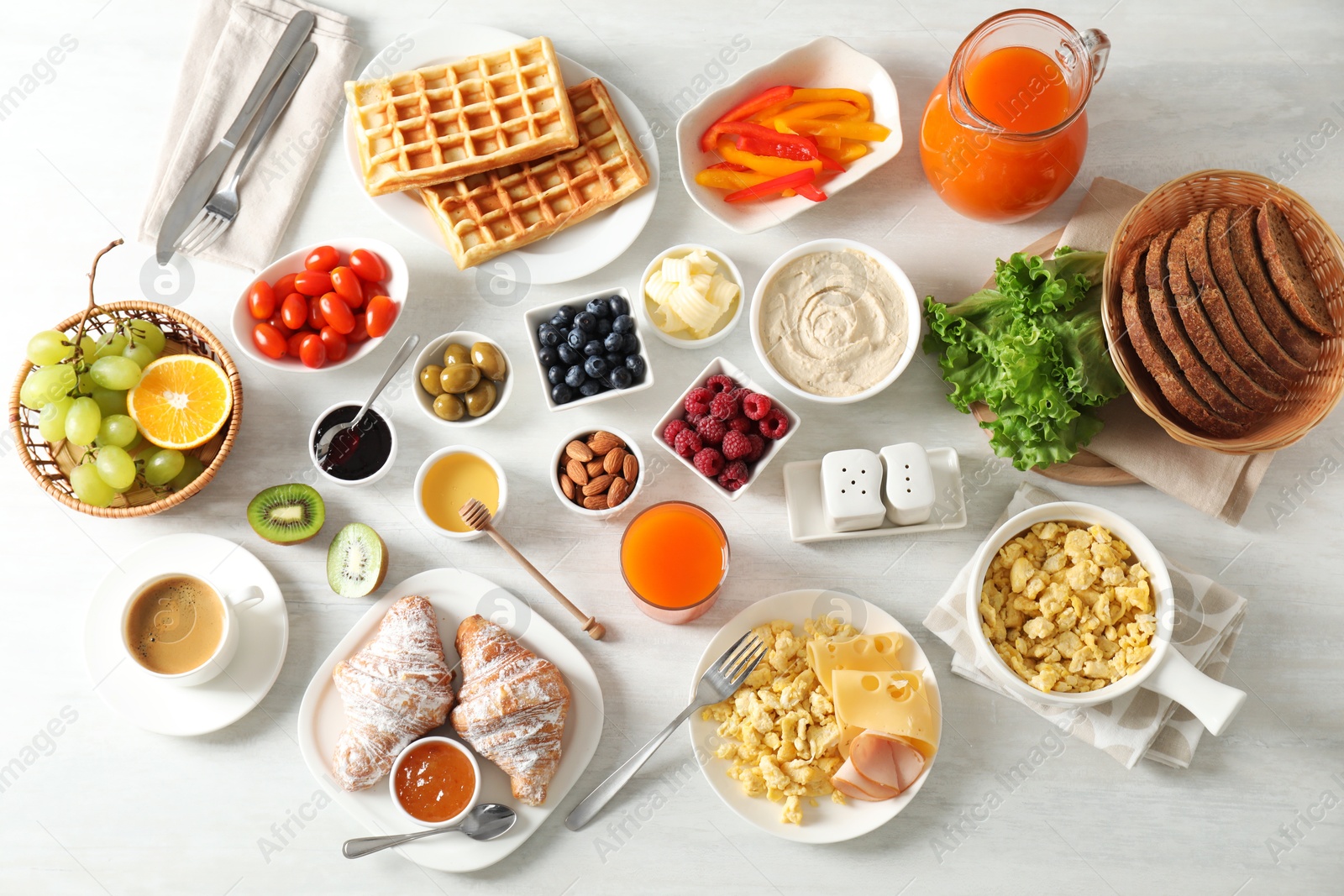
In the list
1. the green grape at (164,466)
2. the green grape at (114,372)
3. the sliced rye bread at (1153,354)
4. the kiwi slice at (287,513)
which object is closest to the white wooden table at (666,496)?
the kiwi slice at (287,513)

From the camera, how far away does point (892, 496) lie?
1.92 m

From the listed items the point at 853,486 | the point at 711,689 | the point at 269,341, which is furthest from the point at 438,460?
the point at 853,486

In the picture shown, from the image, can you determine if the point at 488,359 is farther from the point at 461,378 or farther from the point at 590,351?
the point at 590,351

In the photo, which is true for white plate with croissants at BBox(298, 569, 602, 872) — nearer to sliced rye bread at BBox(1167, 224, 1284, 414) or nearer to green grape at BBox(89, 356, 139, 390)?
green grape at BBox(89, 356, 139, 390)

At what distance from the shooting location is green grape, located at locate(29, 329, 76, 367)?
6.35 feet

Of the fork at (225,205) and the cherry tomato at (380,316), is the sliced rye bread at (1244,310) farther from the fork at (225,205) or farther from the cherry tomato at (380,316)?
the fork at (225,205)

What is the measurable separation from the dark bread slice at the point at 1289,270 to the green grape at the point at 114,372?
93.9 inches

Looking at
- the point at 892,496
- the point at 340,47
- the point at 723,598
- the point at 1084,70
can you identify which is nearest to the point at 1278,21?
the point at 1084,70

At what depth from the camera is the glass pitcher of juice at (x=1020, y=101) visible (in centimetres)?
182

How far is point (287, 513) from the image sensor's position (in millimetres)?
2072

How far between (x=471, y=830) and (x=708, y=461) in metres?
0.96

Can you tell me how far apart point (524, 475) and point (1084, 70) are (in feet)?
4.98

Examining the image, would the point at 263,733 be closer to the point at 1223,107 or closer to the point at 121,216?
the point at 121,216

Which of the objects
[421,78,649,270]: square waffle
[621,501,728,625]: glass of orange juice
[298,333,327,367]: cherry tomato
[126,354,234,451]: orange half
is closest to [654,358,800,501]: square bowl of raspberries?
[621,501,728,625]: glass of orange juice
